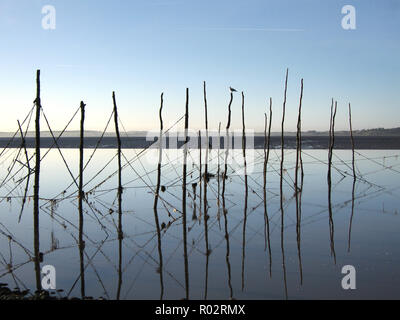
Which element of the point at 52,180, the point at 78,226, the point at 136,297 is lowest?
the point at 136,297

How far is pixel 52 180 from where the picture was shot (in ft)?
87.4

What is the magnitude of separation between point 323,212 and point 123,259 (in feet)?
28.9

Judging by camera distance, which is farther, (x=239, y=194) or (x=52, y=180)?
(x=52, y=180)

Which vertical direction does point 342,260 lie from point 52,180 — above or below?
below

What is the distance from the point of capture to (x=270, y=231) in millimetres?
12266

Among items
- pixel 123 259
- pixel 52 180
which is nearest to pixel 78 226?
pixel 123 259
